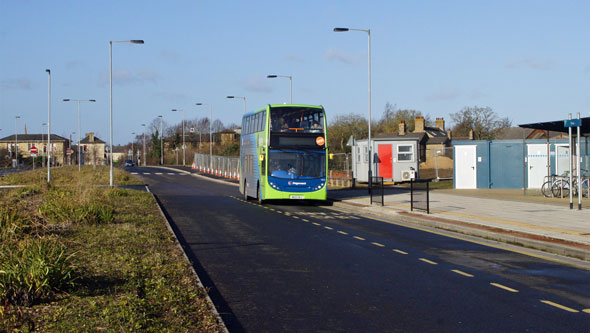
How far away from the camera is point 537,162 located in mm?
32750

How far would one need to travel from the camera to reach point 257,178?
1029 inches

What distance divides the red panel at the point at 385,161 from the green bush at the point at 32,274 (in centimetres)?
3553

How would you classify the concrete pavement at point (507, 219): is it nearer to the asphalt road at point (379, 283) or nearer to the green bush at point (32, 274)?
the asphalt road at point (379, 283)

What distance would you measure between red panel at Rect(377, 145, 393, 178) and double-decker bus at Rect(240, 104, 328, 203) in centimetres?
1805

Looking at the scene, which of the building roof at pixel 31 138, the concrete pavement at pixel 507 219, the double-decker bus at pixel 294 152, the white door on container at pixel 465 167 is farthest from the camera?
the building roof at pixel 31 138

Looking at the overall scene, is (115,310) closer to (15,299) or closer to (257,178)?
(15,299)

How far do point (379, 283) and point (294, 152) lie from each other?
16.1 meters

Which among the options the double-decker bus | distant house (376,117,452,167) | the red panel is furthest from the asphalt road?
distant house (376,117,452,167)

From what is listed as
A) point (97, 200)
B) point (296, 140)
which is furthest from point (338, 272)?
point (296, 140)

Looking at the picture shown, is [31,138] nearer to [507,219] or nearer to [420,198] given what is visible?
[420,198]

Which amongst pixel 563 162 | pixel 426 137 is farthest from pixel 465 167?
pixel 426 137

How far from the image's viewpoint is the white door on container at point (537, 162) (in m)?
32.6

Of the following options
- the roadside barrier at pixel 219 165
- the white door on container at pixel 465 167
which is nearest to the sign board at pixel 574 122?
the white door on container at pixel 465 167

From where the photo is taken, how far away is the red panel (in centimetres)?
4234
